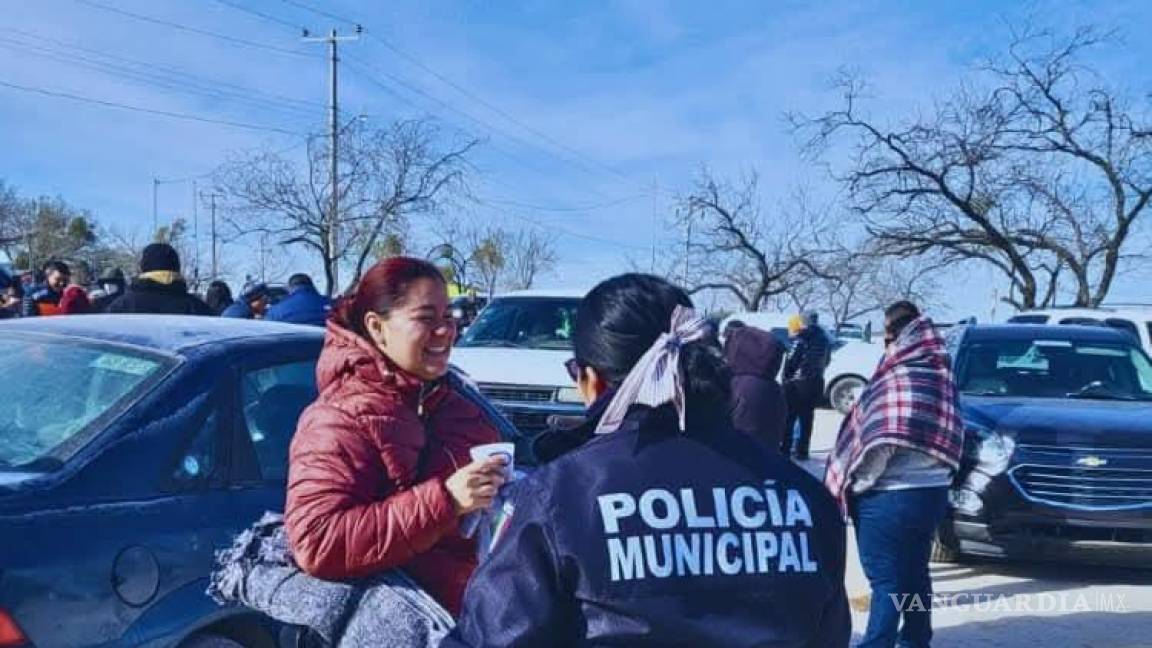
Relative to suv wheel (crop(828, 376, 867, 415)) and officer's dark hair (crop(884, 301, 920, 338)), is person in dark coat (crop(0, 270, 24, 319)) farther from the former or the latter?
suv wheel (crop(828, 376, 867, 415))

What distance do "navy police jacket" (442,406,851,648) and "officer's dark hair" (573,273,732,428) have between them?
70mm

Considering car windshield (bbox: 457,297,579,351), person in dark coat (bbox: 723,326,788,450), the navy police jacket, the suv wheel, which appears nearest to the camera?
the navy police jacket

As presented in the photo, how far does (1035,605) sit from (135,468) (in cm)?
501

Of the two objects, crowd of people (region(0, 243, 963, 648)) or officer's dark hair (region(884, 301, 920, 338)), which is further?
officer's dark hair (region(884, 301, 920, 338))

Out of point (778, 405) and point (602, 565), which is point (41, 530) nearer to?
point (602, 565)

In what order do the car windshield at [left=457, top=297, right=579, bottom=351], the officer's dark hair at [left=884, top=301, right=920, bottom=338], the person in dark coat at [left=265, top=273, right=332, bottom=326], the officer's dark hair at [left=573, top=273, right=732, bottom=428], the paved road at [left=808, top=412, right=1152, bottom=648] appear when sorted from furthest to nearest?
1. the car windshield at [left=457, top=297, right=579, bottom=351]
2. the person in dark coat at [left=265, top=273, right=332, bottom=326]
3. the paved road at [left=808, top=412, right=1152, bottom=648]
4. the officer's dark hair at [left=884, top=301, right=920, bottom=338]
5. the officer's dark hair at [left=573, top=273, right=732, bottom=428]

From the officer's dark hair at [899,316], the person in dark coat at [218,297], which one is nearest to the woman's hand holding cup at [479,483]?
the officer's dark hair at [899,316]

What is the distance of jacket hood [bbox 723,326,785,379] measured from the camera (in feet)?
18.2

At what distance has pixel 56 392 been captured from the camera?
2.98 metres

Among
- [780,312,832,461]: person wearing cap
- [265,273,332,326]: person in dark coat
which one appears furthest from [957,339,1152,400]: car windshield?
[265,273,332,326]: person in dark coat

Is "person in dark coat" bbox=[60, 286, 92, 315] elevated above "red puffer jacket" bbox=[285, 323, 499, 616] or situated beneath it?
elevated above

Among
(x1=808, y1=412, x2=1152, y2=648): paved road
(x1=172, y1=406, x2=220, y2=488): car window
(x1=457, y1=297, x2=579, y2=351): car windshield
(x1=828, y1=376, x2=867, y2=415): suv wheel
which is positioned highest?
(x1=457, y1=297, x2=579, y2=351): car windshield

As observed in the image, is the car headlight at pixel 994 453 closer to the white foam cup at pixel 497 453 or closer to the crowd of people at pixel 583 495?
the crowd of people at pixel 583 495

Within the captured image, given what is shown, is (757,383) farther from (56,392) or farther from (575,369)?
(575,369)
